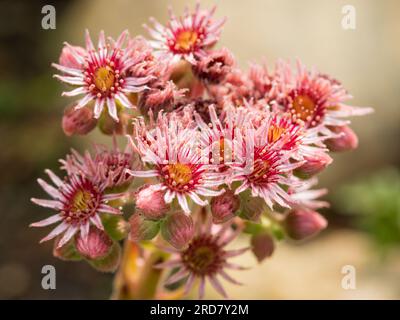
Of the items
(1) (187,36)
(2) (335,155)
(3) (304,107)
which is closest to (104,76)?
(1) (187,36)

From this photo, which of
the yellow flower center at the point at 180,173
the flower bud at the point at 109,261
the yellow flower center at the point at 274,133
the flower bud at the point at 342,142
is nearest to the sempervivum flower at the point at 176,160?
the yellow flower center at the point at 180,173

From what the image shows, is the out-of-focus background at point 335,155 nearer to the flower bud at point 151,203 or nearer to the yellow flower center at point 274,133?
the yellow flower center at point 274,133

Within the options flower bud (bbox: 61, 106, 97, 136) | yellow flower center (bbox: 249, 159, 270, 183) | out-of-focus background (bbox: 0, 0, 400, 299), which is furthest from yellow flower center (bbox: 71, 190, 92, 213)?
out-of-focus background (bbox: 0, 0, 400, 299)

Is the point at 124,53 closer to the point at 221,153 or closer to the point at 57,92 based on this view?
the point at 221,153

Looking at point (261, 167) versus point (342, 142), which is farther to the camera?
point (342, 142)

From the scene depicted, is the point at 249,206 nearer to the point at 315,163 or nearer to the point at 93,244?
the point at 315,163

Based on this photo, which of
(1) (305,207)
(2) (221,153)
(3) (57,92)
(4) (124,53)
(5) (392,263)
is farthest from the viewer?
(3) (57,92)
